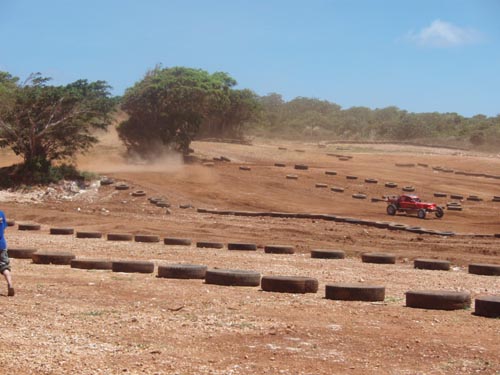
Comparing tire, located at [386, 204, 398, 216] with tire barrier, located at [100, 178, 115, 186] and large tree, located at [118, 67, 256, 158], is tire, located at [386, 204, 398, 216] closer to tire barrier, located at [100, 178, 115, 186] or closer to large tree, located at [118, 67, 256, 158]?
tire barrier, located at [100, 178, 115, 186]

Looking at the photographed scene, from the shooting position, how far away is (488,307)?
1123cm

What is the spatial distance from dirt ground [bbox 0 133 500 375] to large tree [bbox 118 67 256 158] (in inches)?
733

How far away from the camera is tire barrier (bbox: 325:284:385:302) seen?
12578 millimetres

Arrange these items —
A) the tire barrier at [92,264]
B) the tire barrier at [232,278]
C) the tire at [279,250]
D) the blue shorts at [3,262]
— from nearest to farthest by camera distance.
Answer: the blue shorts at [3,262] → the tire barrier at [232,278] → the tire barrier at [92,264] → the tire at [279,250]

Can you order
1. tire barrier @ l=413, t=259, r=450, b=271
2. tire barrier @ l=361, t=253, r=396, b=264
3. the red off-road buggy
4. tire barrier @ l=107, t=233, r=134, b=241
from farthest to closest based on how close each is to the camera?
the red off-road buggy, tire barrier @ l=107, t=233, r=134, b=241, tire barrier @ l=361, t=253, r=396, b=264, tire barrier @ l=413, t=259, r=450, b=271

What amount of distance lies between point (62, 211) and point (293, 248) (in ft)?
50.4

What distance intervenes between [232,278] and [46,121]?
26.7m

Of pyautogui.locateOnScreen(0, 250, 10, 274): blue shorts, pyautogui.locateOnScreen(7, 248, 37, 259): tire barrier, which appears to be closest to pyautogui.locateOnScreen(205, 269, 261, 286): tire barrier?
pyautogui.locateOnScreen(0, 250, 10, 274): blue shorts

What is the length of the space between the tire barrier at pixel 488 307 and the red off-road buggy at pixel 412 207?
22.9 meters

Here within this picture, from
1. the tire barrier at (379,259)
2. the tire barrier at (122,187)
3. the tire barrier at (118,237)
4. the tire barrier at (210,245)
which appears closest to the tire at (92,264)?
the tire barrier at (210,245)

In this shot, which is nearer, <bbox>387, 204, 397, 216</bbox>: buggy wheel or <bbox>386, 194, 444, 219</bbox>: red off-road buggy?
<bbox>386, 194, 444, 219</bbox>: red off-road buggy

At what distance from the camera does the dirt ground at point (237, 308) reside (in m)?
8.91

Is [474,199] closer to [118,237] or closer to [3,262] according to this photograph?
[118,237]

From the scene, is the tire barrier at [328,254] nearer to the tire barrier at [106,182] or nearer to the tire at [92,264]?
the tire at [92,264]
